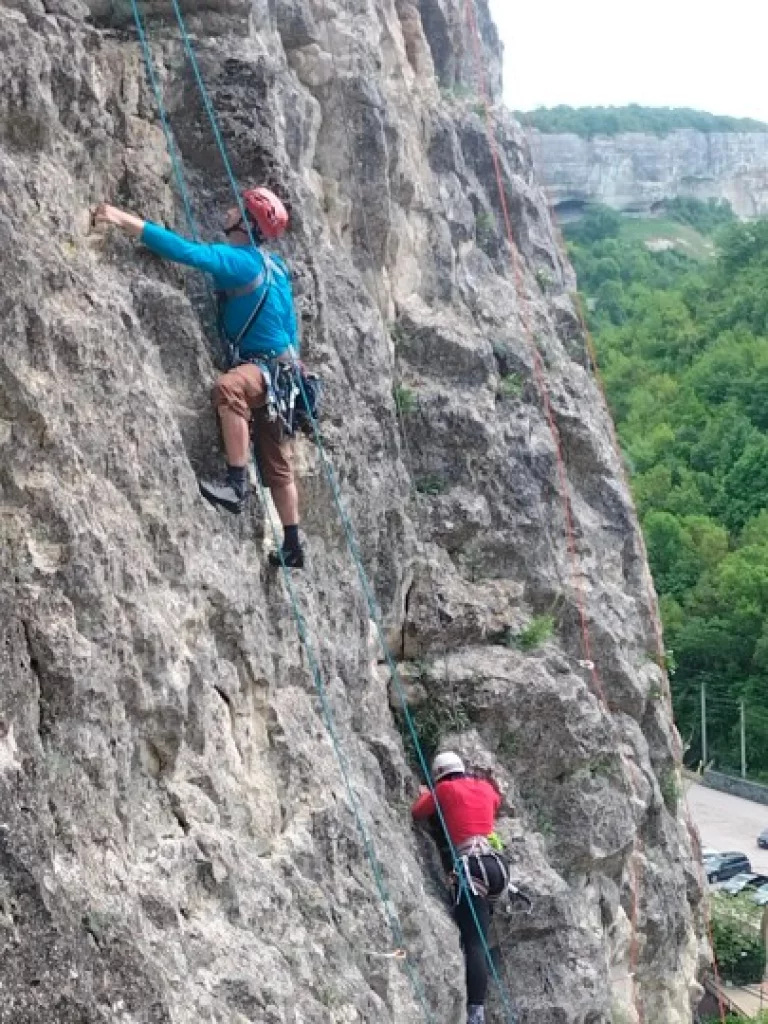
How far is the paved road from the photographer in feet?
108

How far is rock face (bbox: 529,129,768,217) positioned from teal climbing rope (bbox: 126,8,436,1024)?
105 m

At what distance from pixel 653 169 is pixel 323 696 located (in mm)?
121174

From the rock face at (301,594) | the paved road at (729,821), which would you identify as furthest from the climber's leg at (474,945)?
the paved road at (729,821)

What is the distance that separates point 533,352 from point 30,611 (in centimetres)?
886

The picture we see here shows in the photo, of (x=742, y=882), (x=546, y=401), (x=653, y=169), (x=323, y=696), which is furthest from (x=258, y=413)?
(x=653, y=169)

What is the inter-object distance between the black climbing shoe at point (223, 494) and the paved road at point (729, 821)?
26.5 meters

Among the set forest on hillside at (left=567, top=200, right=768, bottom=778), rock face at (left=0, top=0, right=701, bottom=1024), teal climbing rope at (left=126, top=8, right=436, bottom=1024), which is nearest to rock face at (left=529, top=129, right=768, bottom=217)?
forest on hillside at (left=567, top=200, right=768, bottom=778)

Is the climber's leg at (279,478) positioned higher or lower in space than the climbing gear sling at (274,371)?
lower

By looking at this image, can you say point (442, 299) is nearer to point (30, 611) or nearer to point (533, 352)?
point (533, 352)

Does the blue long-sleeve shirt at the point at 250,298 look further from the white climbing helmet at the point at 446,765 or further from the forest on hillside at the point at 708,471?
the forest on hillside at the point at 708,471

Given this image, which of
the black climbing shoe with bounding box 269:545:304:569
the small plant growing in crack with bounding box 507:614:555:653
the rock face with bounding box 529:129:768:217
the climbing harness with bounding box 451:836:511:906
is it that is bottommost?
the rock face with bounding box 529:129:768:217

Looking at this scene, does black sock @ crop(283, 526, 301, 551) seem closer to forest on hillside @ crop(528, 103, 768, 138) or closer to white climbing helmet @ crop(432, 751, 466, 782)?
white climbing helmet @ crop(432, 751, 466, 782)

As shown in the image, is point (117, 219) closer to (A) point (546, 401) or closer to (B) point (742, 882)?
(A) point (546, 401)

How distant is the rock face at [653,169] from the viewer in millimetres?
113994
